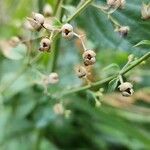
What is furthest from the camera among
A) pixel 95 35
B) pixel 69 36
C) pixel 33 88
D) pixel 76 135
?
pixel 76 135

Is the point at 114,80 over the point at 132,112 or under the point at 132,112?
under

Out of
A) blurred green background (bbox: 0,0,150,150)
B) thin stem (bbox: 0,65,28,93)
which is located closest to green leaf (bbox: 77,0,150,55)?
blurred green background (bbox: 0,0,150,150)

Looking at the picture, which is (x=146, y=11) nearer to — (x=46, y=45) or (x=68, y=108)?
(x=46, y=45)

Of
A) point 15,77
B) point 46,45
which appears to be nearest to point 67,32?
point 46,45

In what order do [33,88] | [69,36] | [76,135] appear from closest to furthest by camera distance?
[69,36], [33,88], [76,135]

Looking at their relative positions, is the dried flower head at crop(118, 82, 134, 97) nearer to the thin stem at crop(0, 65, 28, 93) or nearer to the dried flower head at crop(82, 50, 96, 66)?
the dried flower head at crop(82, 50, 96, 66)

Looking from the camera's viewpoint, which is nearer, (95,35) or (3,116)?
(95,35)

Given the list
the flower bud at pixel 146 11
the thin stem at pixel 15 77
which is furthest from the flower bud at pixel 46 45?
the thin stem at pixel 15 77

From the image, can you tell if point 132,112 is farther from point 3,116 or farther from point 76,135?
point 3,116

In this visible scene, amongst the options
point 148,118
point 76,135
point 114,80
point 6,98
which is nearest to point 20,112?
point 6,98
